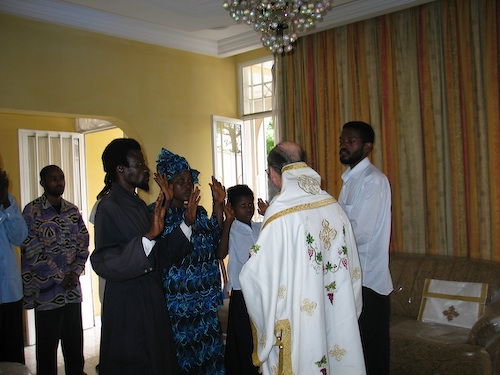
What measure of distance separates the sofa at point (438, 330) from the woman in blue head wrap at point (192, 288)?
1491 millimetres

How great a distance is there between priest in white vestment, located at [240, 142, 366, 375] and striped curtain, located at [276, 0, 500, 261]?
2.42 metres

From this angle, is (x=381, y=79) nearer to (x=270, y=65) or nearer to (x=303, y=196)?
(x=270, y=65)

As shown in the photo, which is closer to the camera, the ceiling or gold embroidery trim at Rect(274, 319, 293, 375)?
gold embroidery trim at Rect(274, 319, 293, 375)

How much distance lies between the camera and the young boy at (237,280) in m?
3.01

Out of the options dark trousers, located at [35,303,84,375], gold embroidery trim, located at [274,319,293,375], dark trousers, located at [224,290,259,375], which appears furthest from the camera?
dark trousers, located at [35,303,84,375]

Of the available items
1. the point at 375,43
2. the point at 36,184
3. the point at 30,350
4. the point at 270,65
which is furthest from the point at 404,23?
the point at 30,350

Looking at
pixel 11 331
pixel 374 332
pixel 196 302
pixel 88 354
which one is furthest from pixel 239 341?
pixel 88 354

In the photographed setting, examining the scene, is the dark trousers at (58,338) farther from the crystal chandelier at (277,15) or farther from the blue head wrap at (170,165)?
the crystal chandelier at (277,15)

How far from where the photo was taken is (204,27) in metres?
5.05

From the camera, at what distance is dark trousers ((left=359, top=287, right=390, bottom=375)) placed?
9.09ft

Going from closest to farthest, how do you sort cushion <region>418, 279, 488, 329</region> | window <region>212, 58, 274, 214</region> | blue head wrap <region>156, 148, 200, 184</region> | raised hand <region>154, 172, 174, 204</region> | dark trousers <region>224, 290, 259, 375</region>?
1. raised hand <region>154, 172, 174, 204</region>
2. blue head wrap <region>156, 148, 200, 184</region>
3. dark trousers <region>224, 290, 259, 375</region>
4. cushion <region>418, 279, 488, 329</region>
5. window <region>212, 58, 274, 214</region>

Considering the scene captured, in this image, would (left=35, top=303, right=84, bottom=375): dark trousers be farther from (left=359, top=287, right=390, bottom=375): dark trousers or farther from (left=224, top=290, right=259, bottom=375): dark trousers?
Answer: (left=359, top=287, right=390, bottom=375): dark trousers

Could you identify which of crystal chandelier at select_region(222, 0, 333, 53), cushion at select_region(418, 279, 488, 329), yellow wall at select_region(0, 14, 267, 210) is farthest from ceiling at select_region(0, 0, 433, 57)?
cushion at select_region(418, 279, 488, 329)

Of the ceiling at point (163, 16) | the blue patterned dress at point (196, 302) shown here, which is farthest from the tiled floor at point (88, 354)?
the ceiling at point (163, 16)
